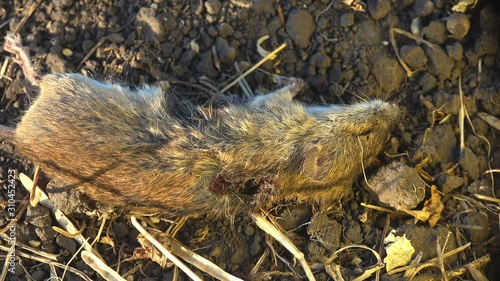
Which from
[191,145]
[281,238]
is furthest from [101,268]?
[281,238]

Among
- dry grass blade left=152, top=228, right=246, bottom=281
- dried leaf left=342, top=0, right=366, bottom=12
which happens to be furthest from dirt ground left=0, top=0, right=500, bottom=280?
dry grass blade left=152, top=228, right=246, bottom=281

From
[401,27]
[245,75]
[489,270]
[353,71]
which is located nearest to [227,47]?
[245,75]

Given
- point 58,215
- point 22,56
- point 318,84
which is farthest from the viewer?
point 318,84

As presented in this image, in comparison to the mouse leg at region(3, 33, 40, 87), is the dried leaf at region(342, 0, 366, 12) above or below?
below

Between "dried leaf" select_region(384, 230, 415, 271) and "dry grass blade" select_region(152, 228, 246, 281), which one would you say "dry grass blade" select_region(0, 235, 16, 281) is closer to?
"dry grass blade" select_region(152, 228, 246, 281)

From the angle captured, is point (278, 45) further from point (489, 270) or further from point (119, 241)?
point (489, 270)

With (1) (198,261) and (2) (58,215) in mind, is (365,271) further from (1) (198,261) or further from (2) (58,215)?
(2) (58,215)
